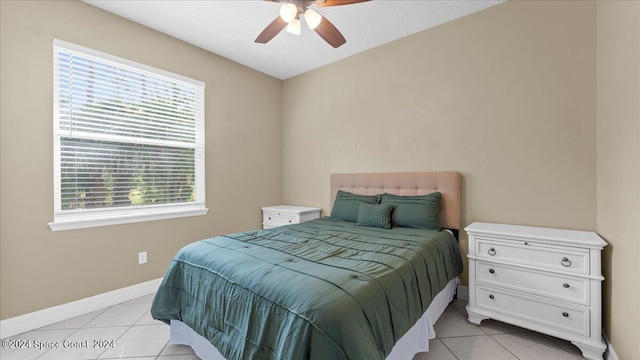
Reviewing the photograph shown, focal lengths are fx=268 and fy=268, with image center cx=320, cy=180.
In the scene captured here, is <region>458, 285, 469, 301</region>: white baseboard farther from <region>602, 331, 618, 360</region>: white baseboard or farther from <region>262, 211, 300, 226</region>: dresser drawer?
<region>262, 211, 300, 226</region>: dresser drawer

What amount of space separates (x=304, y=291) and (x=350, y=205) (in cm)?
186

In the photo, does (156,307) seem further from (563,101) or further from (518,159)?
(563,101)

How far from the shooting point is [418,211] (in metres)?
2.58

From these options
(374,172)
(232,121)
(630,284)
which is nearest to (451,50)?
(374,172)

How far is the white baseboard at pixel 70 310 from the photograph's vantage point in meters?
2.04

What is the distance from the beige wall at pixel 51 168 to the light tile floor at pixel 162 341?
0.33 m

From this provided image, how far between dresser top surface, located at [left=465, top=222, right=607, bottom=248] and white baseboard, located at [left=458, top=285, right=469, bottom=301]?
2.34 feet

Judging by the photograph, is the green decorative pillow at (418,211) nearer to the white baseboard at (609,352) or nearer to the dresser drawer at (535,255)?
the dresser drawer at (535,255)

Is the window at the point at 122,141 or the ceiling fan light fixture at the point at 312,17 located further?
the window at the point at 122,141

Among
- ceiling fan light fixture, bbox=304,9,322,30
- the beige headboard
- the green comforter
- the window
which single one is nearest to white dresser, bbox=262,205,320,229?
the beige headboard

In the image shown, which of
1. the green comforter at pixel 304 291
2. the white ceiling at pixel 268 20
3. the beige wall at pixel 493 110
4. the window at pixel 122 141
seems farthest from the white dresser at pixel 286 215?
the white ceiling at pixel 268 20

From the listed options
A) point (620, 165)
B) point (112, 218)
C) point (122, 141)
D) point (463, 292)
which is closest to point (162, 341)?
point (112, 218)

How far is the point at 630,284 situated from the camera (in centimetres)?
144

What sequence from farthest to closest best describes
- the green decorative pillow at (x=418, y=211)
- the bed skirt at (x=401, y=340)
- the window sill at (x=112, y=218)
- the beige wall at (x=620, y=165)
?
the green decorative pillow at (x=418, y=211) < the window sill at (x=112, y=218) < the bed skirt at (x=401, y=340) < the beige wall at (x=620, y=165)
